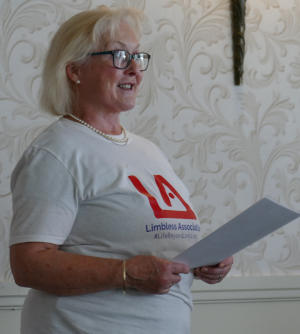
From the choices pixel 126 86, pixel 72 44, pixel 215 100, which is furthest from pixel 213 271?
pixel 215 100

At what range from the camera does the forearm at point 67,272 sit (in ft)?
2.86

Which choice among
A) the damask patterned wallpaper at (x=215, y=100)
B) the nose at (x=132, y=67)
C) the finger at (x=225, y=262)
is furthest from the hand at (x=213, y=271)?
the damask patterned wallpaper at (x=215, y=100)

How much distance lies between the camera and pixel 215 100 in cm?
165

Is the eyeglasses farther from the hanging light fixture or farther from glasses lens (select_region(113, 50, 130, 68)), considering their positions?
the hanging light fixture

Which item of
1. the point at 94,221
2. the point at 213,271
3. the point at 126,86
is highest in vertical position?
the point at 126,86

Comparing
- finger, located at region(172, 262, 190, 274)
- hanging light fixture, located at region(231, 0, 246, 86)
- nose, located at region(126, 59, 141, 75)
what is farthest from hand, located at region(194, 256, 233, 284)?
hanging light fixture, located at region(231, 0, 246, 86)

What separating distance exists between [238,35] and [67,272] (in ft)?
3.31

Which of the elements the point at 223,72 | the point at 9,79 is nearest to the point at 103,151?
the point at 9,79

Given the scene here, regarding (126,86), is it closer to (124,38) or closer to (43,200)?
(124,38)

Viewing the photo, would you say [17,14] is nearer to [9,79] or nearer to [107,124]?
[9,79]

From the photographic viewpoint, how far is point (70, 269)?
2.87ft

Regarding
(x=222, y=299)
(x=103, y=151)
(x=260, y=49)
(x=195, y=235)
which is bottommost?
(x=222, y=299)

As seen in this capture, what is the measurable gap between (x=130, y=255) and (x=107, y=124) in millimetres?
266

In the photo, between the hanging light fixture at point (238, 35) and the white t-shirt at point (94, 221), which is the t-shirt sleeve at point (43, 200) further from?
the hanging light fixture at point (238, 35)
